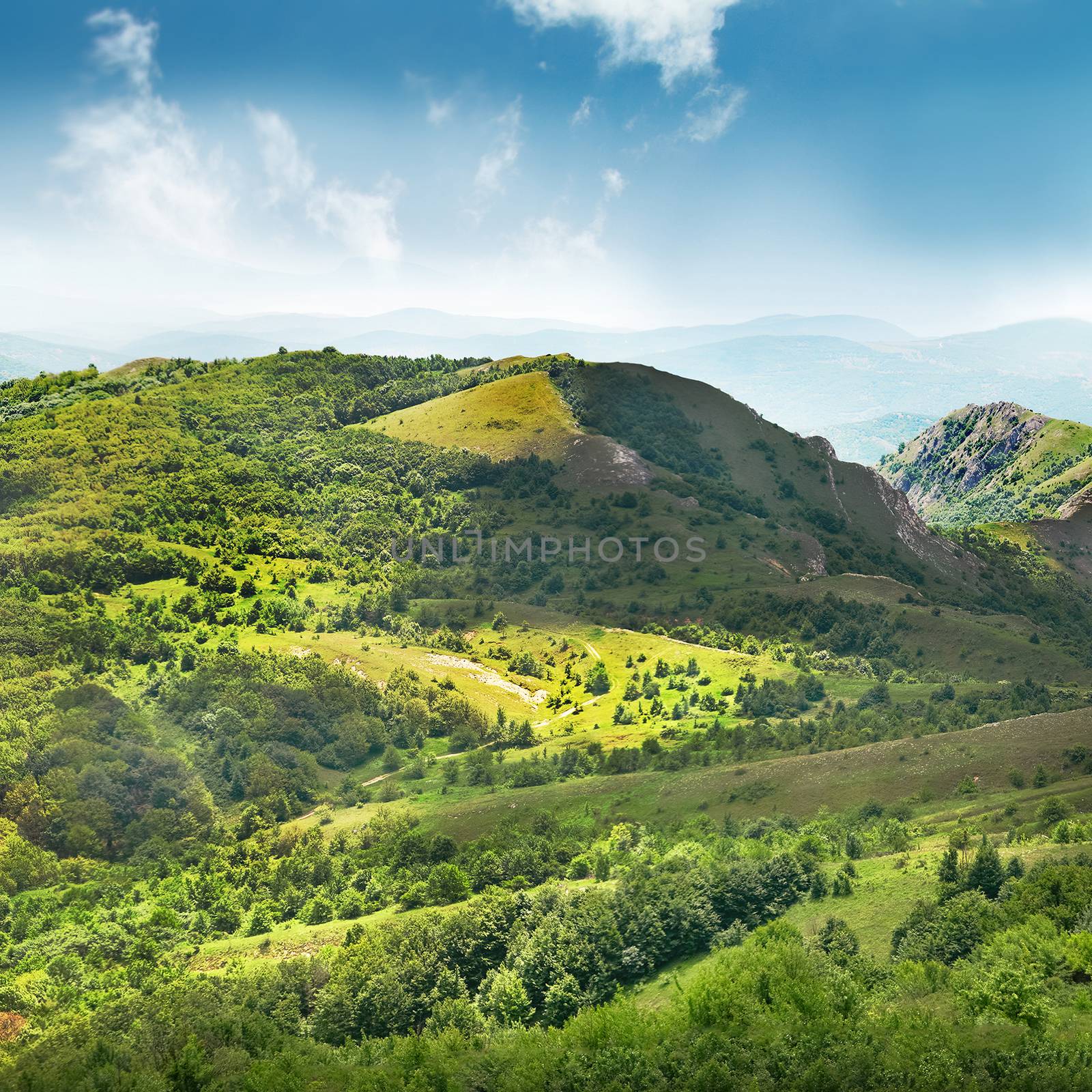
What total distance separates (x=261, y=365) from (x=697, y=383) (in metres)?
84.6

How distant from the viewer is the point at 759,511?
16575cm

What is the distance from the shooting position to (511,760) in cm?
9031

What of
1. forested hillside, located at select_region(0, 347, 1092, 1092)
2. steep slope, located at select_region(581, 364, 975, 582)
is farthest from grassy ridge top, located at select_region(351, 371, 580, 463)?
steep slope, located at select_region(581, 364, 975, 582)

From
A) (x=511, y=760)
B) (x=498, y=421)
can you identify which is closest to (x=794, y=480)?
(x=498, y=421)

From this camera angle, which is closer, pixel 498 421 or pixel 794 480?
pixel 498 421

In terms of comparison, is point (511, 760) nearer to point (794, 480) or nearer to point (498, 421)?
point (498, 421)

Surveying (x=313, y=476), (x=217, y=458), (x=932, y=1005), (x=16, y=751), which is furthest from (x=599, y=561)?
(x=932, y=1005)

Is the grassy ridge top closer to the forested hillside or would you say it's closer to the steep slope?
the forested hillside

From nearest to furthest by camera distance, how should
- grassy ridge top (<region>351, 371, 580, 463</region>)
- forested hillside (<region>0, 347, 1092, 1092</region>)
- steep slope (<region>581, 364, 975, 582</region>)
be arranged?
1. forested hillside (<region>0, 347, 1092, 1092</region>)
2. steep slope (<region>581, 364, 975, 582</region>)
3. grassy ridge top (<region>351, 371, 580, 463</region>)

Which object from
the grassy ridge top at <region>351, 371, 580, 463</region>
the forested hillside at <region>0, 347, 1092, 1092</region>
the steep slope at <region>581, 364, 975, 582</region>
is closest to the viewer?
the forested hillside at <region>0, 347, 1092, 1092</region>

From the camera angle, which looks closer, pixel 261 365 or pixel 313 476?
pixel 313 476

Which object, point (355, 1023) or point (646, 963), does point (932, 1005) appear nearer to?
point (646, 963)

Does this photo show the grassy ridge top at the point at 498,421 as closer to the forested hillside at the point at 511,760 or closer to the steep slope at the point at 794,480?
the forested hillside at the point at 511,760

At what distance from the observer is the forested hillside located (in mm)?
43031
